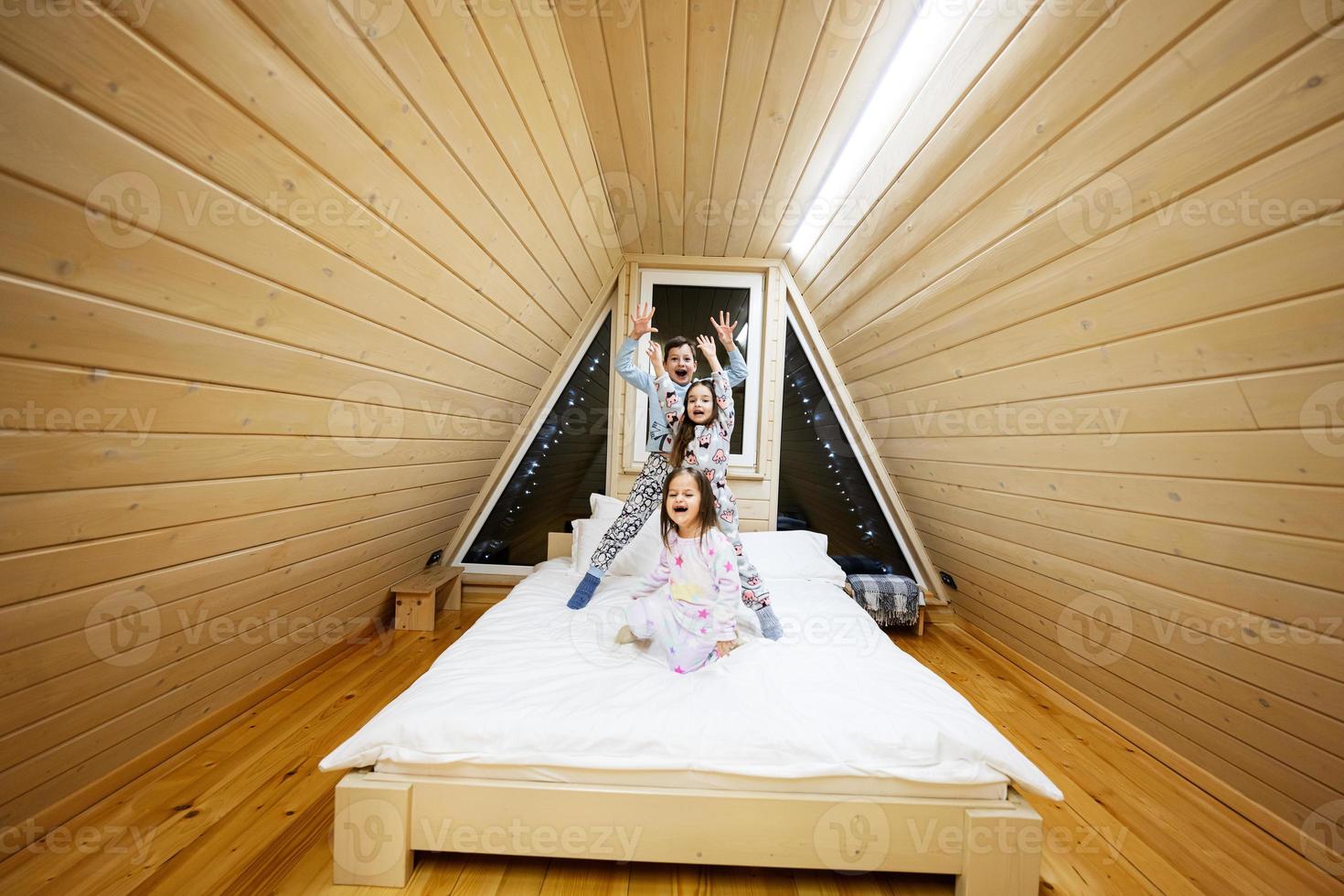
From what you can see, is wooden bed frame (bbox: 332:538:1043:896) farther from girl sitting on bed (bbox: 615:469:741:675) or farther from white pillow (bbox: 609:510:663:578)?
white pillow (bbox: 609:510:663:578)

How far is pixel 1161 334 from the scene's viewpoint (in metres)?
1.28

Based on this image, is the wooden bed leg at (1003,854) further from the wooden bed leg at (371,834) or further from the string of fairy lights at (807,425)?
the string of fairy lights at (807,425)

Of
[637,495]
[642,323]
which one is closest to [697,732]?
[637,495]

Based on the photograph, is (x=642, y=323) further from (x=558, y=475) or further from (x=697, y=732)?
(x=697, y=732)

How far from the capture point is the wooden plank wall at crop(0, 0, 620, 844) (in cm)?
83

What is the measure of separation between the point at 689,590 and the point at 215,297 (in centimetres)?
136

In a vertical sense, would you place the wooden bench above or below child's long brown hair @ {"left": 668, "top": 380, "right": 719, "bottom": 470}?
below

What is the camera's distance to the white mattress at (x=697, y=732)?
1222 millimetres

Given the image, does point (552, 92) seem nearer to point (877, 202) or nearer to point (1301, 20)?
point (877, 202)

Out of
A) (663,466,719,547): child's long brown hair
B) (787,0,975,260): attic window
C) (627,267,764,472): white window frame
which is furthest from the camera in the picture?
(627,267,764,472): white window frame

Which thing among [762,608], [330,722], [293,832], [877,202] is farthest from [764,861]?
[877,202]

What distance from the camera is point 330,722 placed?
1.93 meters

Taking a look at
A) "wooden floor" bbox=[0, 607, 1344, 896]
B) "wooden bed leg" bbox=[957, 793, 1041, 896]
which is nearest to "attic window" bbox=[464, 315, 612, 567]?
"wooden floor" bbox=[0, 607, 1344, 896]

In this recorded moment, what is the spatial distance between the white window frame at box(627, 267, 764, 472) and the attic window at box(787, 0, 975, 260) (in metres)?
0.84
